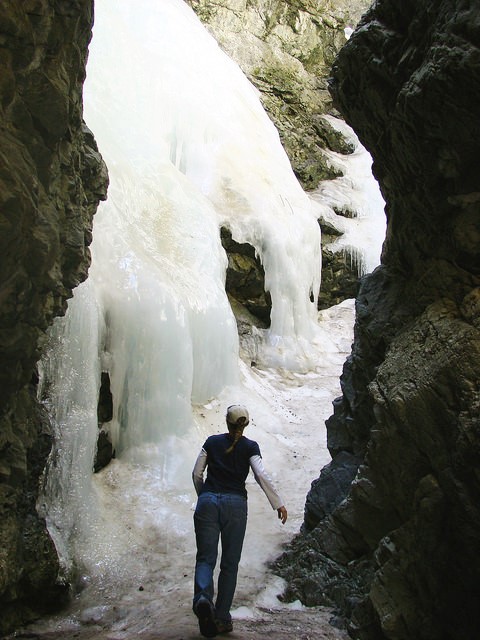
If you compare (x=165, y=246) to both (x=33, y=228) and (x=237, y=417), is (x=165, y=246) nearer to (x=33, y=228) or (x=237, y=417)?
(x=33, y=228)

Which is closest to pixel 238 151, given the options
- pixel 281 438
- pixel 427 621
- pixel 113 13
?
pixel 113 13

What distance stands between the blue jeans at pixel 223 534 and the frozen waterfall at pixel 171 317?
1.35m

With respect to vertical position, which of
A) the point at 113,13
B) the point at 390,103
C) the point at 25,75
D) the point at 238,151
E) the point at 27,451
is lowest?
the point at 27,451

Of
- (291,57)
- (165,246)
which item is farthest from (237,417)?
(291,57)

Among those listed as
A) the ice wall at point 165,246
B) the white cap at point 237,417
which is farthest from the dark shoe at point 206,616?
the ice wall at point 165,246

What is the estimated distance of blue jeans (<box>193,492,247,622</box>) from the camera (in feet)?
11.1

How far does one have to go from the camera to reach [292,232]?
11.9 m

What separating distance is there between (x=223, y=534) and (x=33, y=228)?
6.43ft

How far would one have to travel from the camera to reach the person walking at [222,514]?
3.24 metres

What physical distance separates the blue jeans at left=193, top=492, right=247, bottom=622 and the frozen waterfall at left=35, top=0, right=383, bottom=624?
4.44ft

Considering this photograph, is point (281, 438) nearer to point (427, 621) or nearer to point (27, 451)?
point (27, 451)

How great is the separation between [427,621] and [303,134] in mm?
14914

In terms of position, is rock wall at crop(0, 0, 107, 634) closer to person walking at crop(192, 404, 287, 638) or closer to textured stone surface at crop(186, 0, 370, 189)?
person walking at crop(192, 404, 287, 638)

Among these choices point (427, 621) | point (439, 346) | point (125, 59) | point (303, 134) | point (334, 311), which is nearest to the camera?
point (427, 621)
